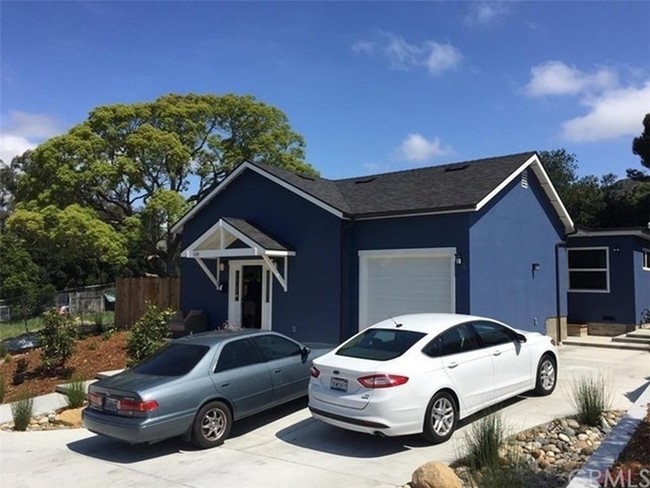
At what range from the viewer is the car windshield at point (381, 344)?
734 cm

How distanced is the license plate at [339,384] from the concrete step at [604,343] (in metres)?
11.6

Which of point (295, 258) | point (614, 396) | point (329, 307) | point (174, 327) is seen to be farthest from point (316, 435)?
point (174, 327)

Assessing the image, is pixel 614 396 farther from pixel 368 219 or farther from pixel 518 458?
pixel 368 219

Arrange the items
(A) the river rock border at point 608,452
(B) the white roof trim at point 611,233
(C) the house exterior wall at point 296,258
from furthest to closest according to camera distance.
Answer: (B) the white roof trim at point 611,233 < (C) the house exterior wall at point 296,258 < (A) the river rock border at point 608,452

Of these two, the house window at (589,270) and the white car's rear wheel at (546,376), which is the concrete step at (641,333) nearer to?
the house window at (589,270)

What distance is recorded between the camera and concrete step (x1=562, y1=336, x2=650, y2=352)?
15.4 m

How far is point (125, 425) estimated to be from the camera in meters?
7.04

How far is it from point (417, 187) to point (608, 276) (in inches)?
313

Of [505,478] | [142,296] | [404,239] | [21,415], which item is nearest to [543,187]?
[404,239]

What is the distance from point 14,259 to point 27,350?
21.5 m

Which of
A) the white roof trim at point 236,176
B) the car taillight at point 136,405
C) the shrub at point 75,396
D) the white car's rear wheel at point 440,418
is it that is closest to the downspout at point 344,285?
the white roof trim at point 236,176

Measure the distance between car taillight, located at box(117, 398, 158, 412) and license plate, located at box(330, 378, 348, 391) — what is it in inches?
90.1

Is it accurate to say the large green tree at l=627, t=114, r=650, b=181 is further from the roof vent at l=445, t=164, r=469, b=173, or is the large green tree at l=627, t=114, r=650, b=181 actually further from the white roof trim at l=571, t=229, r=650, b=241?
the roof vent at l=445, t=164, r=469, b=173

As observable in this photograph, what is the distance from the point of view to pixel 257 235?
15352 millimetres
